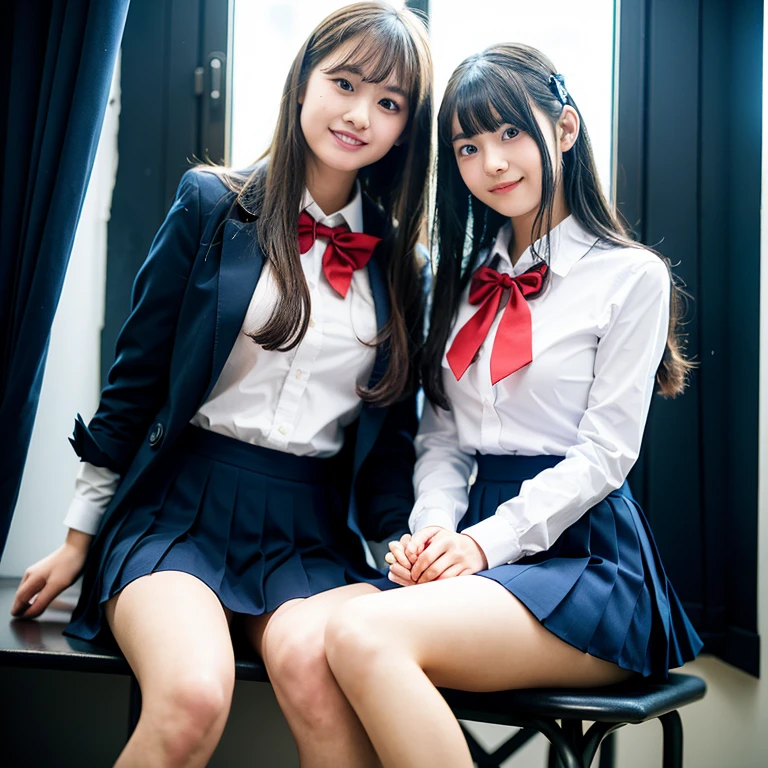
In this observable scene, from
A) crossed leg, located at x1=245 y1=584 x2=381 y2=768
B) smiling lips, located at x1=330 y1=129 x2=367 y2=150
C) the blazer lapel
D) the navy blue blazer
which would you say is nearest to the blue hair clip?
smiling lips, located at x1=330 y1=129 x2=367 y2=150

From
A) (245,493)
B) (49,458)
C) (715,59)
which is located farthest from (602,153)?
(49,458)

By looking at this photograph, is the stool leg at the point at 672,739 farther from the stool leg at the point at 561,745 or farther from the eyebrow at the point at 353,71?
the eyebrow at the point at 353,71

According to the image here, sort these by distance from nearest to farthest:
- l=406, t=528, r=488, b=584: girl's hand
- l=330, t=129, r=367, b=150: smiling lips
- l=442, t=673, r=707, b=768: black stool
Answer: l=442, t=673, r=707, b=768: black stool
l=406, t=528, r=488, b=584: girl's hand
l=330, t=129, r=367, b=150: smiling lips

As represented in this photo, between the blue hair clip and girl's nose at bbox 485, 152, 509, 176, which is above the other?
the blue hair clip

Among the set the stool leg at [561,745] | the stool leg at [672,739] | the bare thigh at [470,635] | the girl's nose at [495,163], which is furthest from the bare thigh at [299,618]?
the girl's nose at [495,163]

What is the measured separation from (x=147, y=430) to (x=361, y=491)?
0.46m

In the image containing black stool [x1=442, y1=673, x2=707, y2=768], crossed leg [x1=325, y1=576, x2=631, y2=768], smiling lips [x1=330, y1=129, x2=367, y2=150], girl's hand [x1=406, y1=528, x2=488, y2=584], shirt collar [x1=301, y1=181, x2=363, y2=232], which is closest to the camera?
crossed leg [x1=325, y1=576, x2=631, y2=768]

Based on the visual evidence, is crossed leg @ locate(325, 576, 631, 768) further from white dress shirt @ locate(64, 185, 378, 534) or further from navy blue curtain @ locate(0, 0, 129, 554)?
navy blue curtain @ locate(0, 0, 129, 554)

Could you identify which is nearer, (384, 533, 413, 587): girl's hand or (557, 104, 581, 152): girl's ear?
(384, 533, 413, 587): girl's hand

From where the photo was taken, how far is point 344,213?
161 centimetres

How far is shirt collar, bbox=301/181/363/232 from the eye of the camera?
156cm

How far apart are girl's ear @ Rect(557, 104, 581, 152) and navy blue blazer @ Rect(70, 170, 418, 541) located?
48 centimetres

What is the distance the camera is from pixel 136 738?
1060 mm

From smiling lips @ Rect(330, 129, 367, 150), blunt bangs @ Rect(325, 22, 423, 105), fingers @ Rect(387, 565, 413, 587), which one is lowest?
fingers @ Rect(387, 565, 413, 587)
